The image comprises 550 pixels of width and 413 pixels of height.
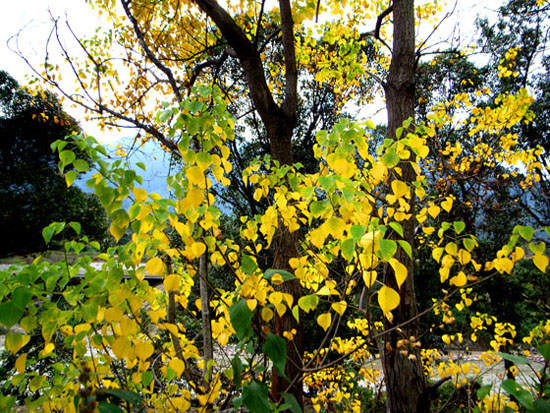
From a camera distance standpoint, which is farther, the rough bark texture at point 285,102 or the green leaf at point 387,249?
the rough bark texture at point 285,102

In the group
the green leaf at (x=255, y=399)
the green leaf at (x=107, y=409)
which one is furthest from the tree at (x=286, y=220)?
the green leaf at (x=107, y=409)

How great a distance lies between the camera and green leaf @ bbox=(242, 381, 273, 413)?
73cm

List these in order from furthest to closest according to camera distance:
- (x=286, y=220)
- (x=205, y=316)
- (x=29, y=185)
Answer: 1. (x=29, y=185)
2. (x=205, y=316)
3. (x=286, y=220)

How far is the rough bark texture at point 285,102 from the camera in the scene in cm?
214

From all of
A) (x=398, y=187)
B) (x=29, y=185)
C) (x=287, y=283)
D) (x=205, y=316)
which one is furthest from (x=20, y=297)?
(x=29, y=185)

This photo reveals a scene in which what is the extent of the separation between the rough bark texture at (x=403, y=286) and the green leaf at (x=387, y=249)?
1218 millimetres

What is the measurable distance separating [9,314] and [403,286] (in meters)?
2.04

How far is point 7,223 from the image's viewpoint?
38.5ft

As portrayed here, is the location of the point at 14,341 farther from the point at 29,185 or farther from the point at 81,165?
the point at 29,185

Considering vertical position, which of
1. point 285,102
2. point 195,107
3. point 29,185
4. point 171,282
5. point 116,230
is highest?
point 29,185

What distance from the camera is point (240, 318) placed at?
2.40ft

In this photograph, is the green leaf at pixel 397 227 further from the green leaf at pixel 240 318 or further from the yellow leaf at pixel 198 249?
the yellow leaf at pixel 198 249

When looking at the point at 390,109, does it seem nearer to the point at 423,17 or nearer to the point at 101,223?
the point at 423,17

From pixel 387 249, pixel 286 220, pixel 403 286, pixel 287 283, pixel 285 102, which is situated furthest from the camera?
pixel 285 102
